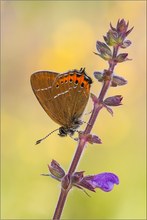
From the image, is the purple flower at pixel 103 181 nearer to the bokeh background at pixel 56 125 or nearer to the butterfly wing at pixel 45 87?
the butterfly wing at pixel 45 87

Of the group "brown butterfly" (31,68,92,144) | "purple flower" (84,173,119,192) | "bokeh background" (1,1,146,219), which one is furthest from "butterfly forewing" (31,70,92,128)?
"bokeh background" (1,1,146,219)

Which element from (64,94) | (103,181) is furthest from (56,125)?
(103,181)

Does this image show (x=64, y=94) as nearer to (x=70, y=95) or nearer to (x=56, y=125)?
(x=70, y=95)

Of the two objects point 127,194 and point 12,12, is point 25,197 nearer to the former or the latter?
point 127,194

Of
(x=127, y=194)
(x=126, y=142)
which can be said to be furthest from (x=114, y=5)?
(x=127, y=194)

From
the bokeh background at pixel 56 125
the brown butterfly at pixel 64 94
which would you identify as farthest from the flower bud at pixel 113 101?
the bokeh background at pixel 56 125

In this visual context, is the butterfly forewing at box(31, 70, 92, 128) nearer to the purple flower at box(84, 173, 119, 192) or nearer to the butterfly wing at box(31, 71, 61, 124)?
the butterfly wing at box(31, 71, 61, 124)
